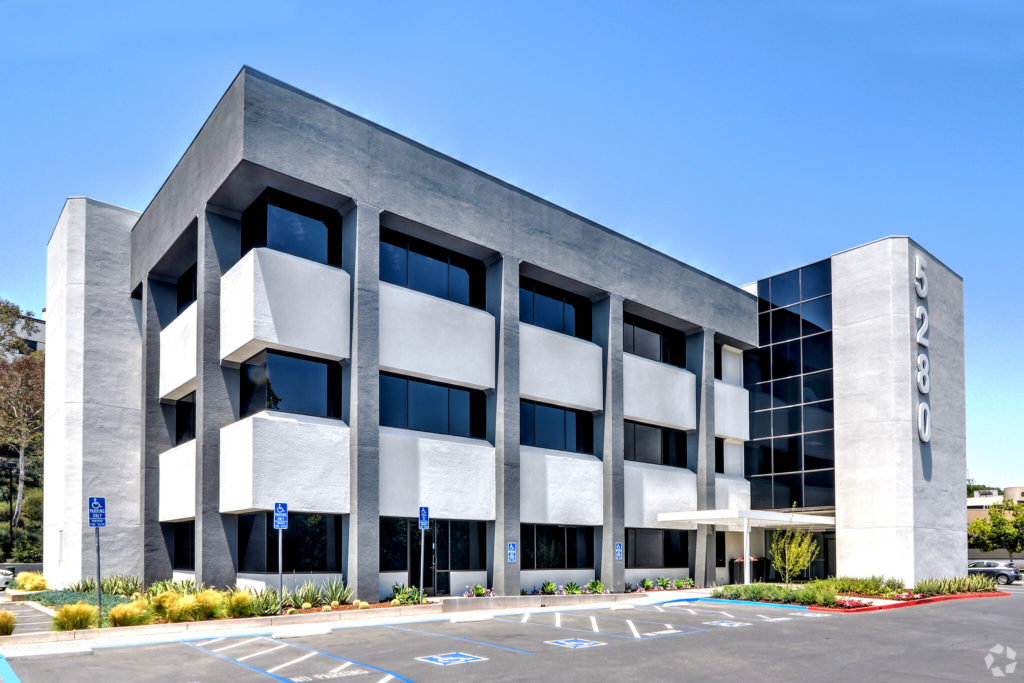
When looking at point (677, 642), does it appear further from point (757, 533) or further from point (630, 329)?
point (757, 533)

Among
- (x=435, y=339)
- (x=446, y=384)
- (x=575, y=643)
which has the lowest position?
(x=575, y=643)

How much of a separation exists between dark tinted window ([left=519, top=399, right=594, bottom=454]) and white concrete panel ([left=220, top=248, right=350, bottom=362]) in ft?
28.7

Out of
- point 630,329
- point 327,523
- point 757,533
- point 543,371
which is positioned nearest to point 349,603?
point 327,523

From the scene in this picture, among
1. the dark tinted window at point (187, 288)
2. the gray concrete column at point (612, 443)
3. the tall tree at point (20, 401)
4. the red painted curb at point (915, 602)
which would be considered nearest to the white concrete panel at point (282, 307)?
the dark tinted window at point (187, 288)

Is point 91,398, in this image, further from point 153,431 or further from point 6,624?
point 6,624

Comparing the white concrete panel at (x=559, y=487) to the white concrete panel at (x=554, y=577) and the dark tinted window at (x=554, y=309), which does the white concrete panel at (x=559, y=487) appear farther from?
the dark tinted window at (x=554, y=309)

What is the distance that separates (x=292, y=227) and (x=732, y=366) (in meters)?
25.0

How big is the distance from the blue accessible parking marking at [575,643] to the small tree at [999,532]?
57446mm

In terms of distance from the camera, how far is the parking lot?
14.9 metres

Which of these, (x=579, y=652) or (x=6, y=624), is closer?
(x=579, y=652)

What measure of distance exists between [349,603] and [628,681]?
39.6 ft

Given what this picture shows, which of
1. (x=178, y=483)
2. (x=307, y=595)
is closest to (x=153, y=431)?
(x=178, y=483)

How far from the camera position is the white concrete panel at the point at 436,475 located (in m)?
26.6

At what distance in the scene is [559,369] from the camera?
1288 inches
